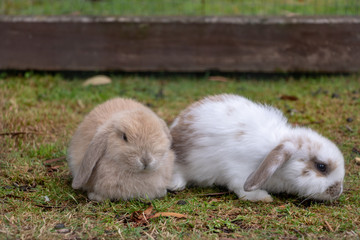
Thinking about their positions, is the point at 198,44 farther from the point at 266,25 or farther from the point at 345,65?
the point at 345,65

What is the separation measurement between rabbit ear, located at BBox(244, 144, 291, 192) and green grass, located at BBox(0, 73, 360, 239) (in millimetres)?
157

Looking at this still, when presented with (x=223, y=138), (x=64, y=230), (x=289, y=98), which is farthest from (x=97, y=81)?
(x=64, y=230)

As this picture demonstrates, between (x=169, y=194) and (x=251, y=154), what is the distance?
60 centimetres

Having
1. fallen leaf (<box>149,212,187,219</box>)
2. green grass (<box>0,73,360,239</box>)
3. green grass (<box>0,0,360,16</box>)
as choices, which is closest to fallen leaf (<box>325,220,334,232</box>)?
green grass (<box>0,73,360,239</box>)

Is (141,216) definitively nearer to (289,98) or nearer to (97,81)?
(289,98)

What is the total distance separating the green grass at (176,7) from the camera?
5.94 metres

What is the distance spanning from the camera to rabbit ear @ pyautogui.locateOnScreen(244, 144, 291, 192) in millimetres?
3031

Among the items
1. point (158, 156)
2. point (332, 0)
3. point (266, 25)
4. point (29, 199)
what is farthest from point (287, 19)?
point (29, 199)

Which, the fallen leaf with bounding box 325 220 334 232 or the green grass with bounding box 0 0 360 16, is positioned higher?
the green grass with bounding box 0 0 360 16

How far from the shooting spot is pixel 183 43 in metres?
5.58

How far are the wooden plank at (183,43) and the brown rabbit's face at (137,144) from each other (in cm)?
260

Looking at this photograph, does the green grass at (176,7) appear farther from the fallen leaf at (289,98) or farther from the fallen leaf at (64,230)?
the fallen leaf at (64,230)

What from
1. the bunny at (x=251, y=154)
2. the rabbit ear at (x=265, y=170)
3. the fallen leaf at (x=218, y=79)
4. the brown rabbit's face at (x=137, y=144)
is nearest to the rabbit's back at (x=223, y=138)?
the bunny at (x=251, y=154)

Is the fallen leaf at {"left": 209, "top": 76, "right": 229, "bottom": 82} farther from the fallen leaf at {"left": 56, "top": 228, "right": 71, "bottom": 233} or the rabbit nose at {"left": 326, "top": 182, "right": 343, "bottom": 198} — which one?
the fallen leaf at {"left": 56, "top": 228, "right": 71, "bottom": 233}
